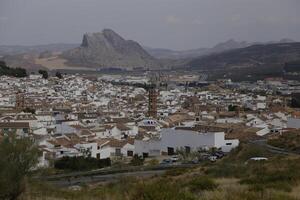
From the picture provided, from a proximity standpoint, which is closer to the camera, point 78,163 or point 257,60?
point 78,163

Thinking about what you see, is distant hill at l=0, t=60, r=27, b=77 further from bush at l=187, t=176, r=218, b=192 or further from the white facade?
bush at l=187, t=176, r=218, b=192

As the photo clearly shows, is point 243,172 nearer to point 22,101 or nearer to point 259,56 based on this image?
point 22,101

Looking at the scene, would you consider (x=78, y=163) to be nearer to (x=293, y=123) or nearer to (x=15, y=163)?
(x=293, y=123)

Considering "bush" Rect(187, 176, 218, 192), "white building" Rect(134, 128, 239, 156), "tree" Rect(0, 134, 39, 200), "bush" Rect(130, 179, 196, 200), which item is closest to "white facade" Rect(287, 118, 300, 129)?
"white building" Rect(134, 128, 239, 156)

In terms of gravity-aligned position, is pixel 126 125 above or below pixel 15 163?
below

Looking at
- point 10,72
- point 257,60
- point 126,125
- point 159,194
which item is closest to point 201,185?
point 159,194

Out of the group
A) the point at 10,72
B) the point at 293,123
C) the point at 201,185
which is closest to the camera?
the point at 201,185
